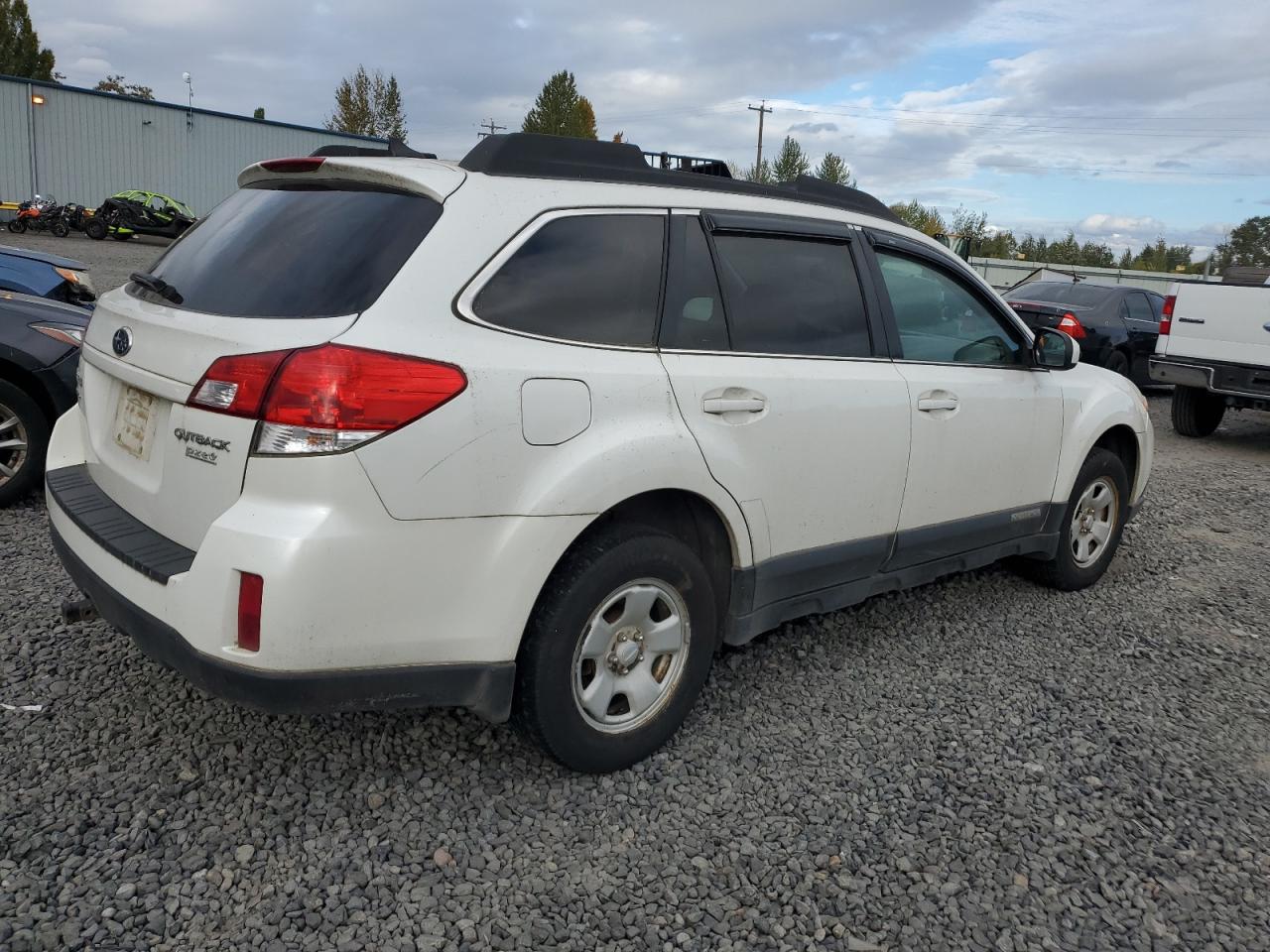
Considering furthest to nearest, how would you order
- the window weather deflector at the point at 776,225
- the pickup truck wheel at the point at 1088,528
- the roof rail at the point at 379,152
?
the pickup truck wheel at the point at 1088,528
the window weather deflector at the point at 776,225
the roof rail at the point at 379,152

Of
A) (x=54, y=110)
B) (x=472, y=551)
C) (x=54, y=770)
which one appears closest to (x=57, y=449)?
(x=54, y=770)

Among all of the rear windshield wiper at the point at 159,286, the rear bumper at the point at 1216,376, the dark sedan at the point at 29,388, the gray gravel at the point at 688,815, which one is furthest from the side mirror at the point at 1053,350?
the rear bumper at the point at 1216,376

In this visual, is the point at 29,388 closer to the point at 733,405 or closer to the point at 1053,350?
the point at 733,405

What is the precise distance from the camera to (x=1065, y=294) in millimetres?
13102

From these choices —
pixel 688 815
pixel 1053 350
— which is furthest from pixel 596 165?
pixel 1053 350

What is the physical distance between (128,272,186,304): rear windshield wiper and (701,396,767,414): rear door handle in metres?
1.55

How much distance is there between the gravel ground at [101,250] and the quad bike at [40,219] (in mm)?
231

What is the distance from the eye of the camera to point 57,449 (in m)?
3.31

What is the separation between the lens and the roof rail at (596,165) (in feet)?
9.19

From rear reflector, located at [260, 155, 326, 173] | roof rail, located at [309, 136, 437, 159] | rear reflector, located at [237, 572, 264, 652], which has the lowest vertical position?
rear reflector, located at [237, 572, 264, 652]

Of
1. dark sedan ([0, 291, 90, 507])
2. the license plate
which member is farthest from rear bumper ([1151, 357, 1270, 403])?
the license plate

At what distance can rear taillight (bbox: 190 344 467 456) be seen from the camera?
7.54ft

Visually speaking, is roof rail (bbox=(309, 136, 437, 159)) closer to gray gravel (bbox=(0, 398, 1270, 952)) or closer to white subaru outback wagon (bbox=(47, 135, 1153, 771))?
white subaru outback wagon (bbox=(47, 135, 1153, 771))

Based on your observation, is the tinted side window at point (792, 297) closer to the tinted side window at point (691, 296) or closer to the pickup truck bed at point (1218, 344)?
the tinted side window at point (691, 296)
